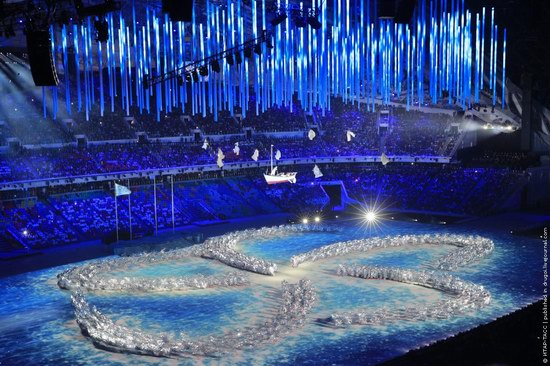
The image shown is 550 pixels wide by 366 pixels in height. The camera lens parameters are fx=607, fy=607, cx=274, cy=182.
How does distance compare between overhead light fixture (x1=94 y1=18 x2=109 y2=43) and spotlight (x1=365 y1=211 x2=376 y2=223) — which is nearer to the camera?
overhead light fixture (x1=94 y1=18 x2=109 y2=43)

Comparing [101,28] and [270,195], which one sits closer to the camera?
[101,28]


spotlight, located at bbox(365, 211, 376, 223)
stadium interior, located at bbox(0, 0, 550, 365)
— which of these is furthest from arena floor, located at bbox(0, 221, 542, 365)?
spotlight, located at bbox(365, 211, 376, 223)

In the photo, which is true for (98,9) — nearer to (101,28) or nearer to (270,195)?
(101,28)

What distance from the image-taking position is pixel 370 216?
1483 inches

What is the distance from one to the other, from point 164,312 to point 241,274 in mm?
4643

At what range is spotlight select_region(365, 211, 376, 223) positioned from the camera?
1429 inches

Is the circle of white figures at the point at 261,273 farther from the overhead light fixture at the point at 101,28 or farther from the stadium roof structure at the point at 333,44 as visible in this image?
the overhead light fixture at the point at 101,28

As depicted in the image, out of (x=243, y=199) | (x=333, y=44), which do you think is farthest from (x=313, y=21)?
(x=243, y=199)

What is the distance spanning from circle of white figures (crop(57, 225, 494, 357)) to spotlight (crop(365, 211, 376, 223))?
13.5ft

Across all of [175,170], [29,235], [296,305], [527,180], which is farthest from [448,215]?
[29,235]

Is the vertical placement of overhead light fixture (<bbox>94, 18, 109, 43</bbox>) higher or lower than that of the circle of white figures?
higher

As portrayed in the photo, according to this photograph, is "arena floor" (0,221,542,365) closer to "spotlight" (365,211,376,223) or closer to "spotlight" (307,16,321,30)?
"spotlight" (365,211,376,223)

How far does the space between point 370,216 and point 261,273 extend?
1529 centimetres

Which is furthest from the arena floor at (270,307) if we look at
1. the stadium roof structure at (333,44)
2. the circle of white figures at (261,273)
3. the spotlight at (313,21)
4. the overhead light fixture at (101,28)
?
the spotlight at (313,21)
